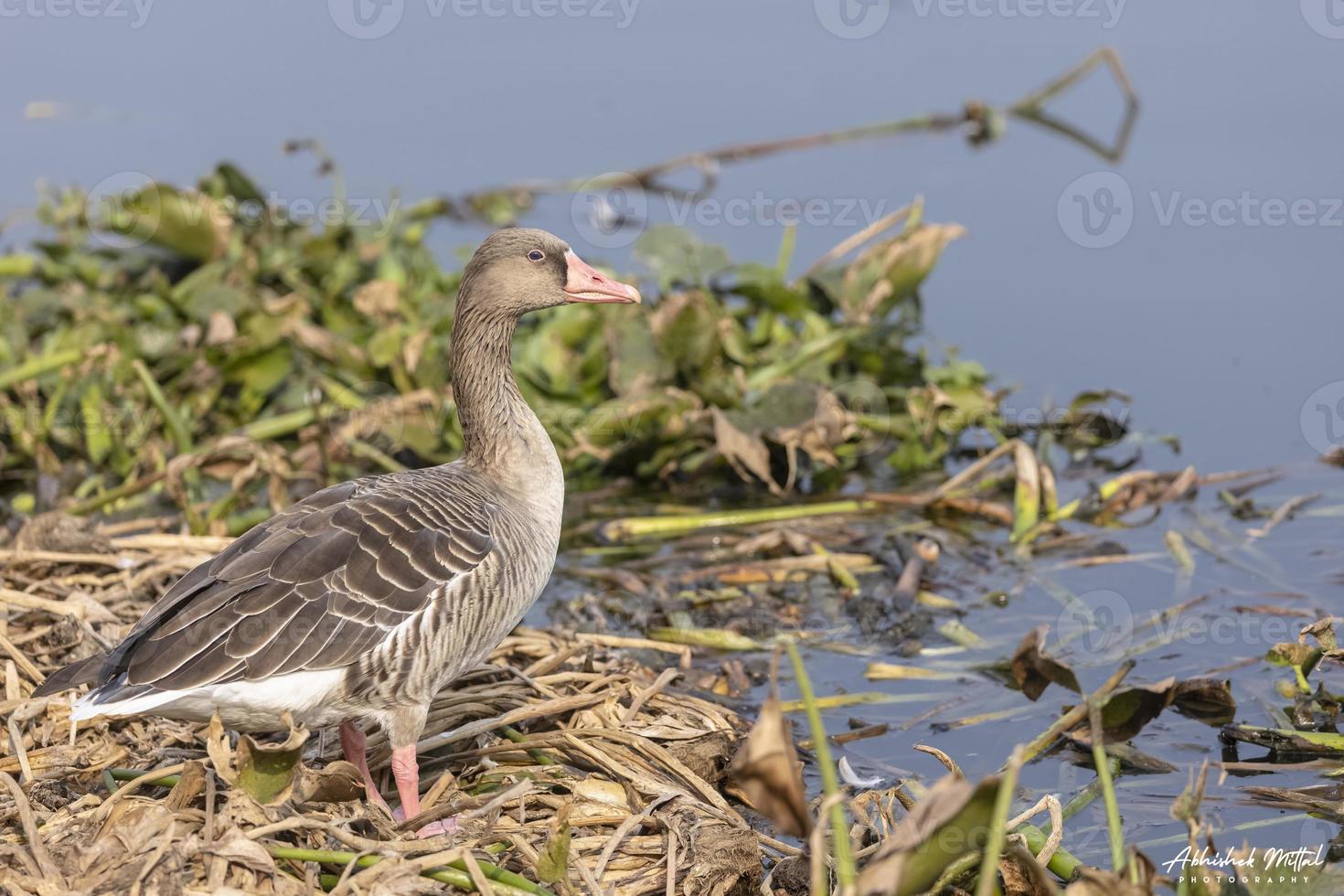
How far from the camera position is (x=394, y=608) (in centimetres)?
475

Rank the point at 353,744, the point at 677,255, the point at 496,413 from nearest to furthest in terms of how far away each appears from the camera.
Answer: the point at 353,744, the point at 496,413, the point at 677,255

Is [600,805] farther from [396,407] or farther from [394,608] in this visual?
[396,407]

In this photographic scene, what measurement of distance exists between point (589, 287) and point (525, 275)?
26 cm

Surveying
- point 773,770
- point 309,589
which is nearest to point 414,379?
point 309,589

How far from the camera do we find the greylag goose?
14.7ft

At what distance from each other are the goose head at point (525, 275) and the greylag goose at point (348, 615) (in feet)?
2.44

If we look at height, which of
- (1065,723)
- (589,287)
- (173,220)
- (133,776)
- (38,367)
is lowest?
(133,776)

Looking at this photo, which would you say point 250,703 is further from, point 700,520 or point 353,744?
point 700,520

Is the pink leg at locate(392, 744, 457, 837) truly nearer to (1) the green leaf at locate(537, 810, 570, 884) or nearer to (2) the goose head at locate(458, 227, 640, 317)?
(1) the green leaf at locate(537, 810, 570, 884)

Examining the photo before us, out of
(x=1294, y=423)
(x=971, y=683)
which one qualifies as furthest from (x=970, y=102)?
(x=971, y=683)

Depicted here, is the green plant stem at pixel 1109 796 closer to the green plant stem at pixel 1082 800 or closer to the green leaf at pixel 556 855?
the green plant stem at pixel 1082 800

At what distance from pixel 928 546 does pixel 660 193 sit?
16.3 ft

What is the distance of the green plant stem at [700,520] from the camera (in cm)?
743

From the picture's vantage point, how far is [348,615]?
470cm
